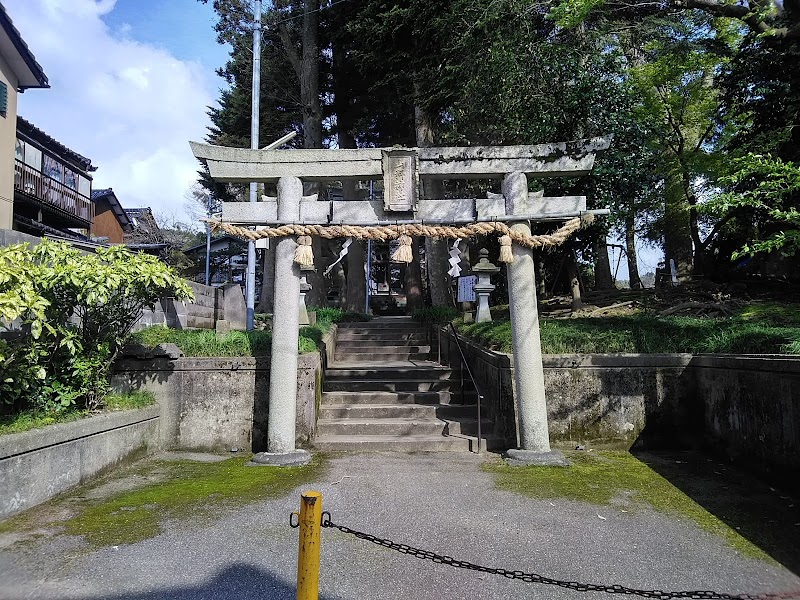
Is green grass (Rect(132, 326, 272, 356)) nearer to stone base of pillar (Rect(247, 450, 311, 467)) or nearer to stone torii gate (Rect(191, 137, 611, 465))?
stone torii gate (Rect(191, 137, 611, 465))

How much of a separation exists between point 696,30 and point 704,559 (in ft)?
42.5

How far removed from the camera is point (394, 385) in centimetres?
957

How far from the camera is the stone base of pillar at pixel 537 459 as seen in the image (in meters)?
6.80

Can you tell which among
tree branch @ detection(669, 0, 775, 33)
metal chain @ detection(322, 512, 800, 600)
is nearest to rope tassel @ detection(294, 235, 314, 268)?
metal chain @ detection(322, 512, 800, 600)

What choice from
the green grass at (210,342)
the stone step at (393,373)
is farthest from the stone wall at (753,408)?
the green grass at (210,342)

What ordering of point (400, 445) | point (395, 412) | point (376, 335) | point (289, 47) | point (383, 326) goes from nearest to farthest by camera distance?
1. point (400, 445)
2. point (395, 412)
3. point (376, 335)
4. point (383, 326)
5. point (289, 47)

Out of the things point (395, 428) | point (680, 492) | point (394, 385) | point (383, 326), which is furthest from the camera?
point (383, 326)

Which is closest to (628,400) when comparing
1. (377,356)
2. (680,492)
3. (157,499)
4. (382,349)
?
(680,492)

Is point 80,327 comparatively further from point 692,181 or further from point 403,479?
point 692,181

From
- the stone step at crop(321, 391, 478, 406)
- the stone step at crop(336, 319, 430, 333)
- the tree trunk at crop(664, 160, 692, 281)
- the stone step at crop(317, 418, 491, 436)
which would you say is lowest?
the stone step at crop(317, 418, 491, 436)

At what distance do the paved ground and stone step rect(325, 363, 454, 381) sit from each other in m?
4.37

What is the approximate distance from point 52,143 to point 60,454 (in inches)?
820

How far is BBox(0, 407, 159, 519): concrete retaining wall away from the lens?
4867mm

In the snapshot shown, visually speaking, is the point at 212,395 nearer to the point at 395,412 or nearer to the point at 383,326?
the point at 395,412
